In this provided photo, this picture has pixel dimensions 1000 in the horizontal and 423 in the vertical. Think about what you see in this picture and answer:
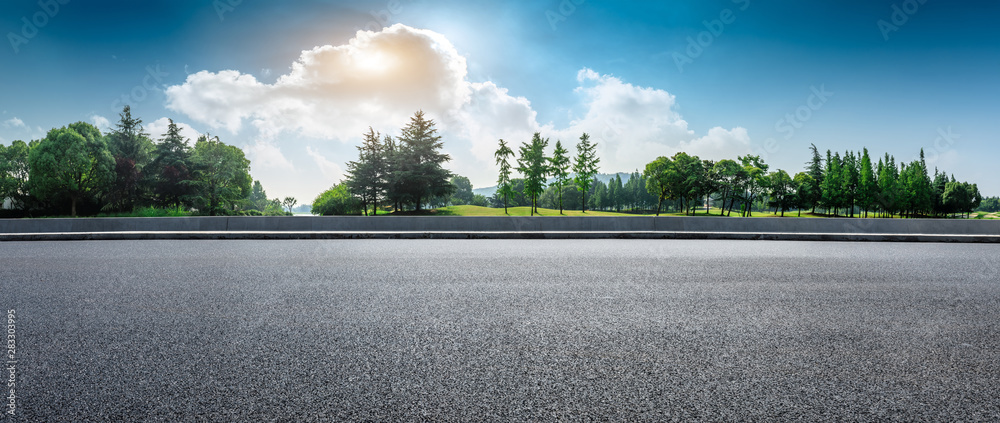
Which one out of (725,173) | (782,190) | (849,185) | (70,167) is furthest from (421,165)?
(849,185)

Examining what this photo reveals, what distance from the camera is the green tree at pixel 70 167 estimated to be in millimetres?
44531

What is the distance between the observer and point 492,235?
49.9ft

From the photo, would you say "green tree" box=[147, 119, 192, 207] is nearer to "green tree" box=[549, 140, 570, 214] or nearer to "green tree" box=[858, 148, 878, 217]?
"green tree" box=[549, 140, 570, 214]

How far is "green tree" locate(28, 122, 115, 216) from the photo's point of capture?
146ft

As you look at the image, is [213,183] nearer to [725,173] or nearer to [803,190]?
[725,173]

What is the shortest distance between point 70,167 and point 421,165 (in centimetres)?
3587

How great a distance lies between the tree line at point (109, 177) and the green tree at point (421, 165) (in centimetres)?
2149

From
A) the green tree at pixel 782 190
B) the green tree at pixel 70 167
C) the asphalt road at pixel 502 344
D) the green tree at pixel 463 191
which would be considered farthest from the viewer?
the green tree at pixel 463 191

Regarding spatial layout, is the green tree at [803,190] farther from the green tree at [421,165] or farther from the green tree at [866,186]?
the green tree at [421,165]

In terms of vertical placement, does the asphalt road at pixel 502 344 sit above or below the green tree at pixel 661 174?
below

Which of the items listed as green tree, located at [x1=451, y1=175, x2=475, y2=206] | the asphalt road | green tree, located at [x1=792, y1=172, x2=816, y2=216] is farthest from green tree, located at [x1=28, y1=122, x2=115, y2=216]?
green tree, located at [x1=792, y1=172, x2=816, y2=216]

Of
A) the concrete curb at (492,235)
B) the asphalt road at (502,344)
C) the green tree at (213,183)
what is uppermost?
the green tree at (213,183)

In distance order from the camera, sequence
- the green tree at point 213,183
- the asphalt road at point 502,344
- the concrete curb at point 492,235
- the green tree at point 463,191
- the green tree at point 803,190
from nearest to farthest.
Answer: the asphalt road at point 502,344
the concrete curb at point 492,235
the green tree at point 213,183
the green tree at point 803,190
the green tree at point 463,191

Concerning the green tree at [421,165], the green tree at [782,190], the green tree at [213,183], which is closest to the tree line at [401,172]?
the green tree at [421,165]
